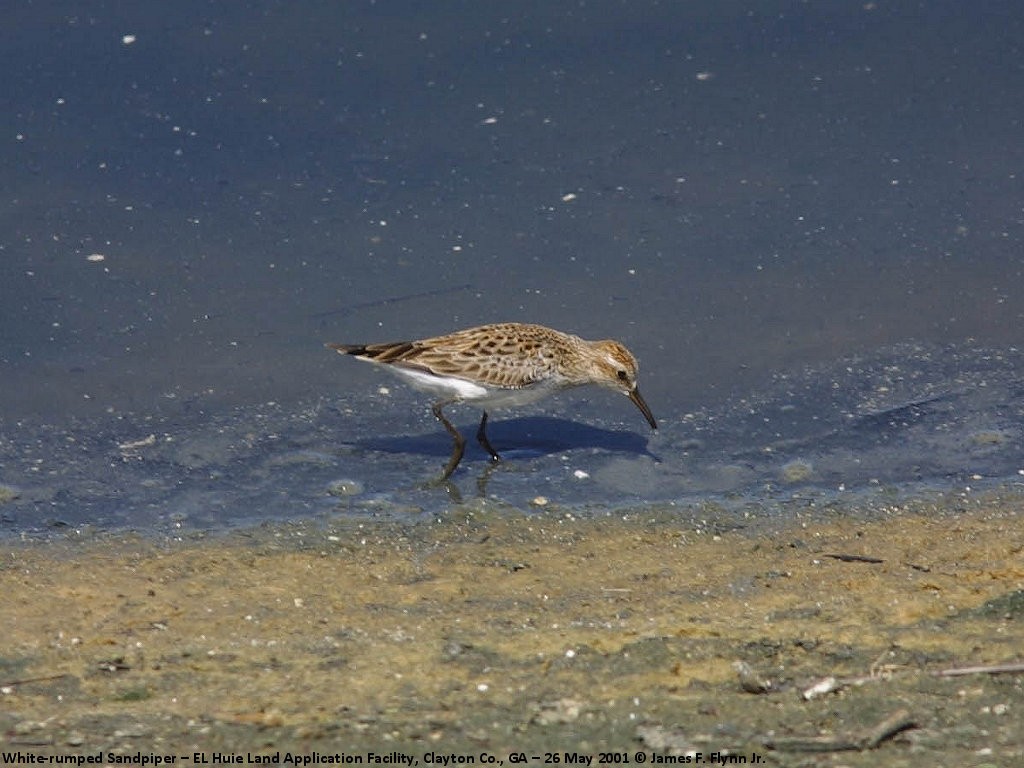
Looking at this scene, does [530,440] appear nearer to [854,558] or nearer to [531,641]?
[854,558]

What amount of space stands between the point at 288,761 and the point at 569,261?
656cm

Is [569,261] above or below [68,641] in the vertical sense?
above

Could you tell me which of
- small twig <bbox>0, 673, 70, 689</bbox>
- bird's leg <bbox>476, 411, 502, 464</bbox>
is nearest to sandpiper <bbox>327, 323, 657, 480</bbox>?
bird's leg <bbox>476, 411, 502, 464</bbox>

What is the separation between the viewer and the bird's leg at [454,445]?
33.0 feet

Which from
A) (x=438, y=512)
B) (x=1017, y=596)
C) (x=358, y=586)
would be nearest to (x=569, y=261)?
(x=438, y=512)

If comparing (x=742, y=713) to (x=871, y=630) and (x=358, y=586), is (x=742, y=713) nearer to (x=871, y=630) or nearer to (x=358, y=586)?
(x=871, y=630)

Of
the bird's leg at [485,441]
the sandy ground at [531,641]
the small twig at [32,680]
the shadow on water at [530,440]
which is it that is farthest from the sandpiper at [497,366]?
the small twig at [32,680]

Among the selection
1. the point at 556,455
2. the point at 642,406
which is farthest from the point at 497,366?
the point at 642,406

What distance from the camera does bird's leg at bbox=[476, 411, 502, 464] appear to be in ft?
33.8

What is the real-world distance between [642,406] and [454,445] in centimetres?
117

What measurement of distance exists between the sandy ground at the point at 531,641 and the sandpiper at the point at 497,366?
85 cm

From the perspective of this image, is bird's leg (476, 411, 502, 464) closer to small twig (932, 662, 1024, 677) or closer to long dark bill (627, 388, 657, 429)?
long dark bill (627, 388, 657, 429)

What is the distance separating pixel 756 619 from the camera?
309 inches

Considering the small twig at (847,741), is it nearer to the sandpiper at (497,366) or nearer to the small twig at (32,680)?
the small twig at (32,680)
